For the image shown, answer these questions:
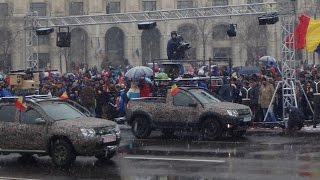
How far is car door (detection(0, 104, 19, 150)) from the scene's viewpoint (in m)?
17.8

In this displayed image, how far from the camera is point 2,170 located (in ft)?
55.8

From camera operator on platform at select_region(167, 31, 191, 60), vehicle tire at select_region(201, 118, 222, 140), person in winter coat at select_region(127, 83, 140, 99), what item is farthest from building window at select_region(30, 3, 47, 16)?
vehicle tire at select_region(201, 118, 222, 140)

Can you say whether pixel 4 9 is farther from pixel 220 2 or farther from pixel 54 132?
pixel 54 132

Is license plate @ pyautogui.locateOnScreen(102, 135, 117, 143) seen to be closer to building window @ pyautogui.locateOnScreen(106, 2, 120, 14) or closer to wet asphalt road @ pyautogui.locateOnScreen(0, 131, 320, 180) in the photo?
wet asphalt road @ pyautogui.locateOnScreen(0, 131, 320, 180)

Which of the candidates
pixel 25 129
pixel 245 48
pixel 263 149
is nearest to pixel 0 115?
pixel 25 129

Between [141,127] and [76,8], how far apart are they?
62.8 meters

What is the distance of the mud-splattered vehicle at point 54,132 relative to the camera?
55.7 ft

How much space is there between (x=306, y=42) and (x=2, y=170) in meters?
12.2

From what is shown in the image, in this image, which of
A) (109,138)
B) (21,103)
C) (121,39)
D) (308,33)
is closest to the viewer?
(109,138)

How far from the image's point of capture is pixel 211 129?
22.2 meters

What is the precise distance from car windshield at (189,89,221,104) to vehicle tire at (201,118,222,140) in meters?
Answer: 0.68

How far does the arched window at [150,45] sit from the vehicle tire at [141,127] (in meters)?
60.0

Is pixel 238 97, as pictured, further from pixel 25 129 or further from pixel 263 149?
pixel 25 129

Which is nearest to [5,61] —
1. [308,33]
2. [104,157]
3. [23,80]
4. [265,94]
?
[23,80]
